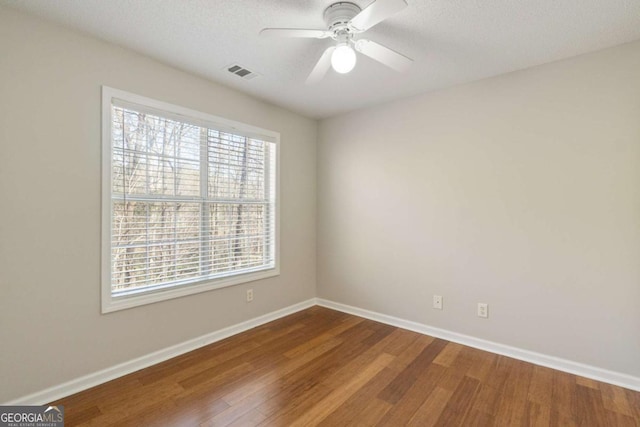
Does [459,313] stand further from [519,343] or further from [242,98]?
[242,98]

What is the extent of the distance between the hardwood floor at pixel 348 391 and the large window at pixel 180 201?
25.3 inches

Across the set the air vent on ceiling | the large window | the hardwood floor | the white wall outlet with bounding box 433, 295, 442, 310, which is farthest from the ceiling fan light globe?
the white wall outlet with bounding box 433, 295, 442, 310

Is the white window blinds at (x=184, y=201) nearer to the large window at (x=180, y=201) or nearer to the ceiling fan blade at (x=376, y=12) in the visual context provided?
the large window at (x=180, y=201)

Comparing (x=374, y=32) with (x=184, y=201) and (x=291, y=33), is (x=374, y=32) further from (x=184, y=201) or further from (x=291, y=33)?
(x=184, y=201)

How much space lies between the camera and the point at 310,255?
12.8 feet

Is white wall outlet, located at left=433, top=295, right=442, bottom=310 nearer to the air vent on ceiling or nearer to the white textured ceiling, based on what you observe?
the white textured ceiling

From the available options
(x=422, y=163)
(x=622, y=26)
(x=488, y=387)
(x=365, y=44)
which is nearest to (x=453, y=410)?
(x=488, y=387)

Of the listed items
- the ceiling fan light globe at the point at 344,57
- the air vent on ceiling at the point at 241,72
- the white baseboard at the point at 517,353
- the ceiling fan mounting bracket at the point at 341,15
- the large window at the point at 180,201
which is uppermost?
the air vent on ceiling at the point at 241,72

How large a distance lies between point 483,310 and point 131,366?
9.71ft

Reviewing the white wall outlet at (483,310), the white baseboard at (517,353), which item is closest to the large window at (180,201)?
the white baseboard at (517,353)

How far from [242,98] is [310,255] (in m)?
2.04

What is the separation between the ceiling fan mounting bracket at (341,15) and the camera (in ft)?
5.64

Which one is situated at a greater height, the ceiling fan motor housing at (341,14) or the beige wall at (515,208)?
the ceiling fan motor housing at (341,14)

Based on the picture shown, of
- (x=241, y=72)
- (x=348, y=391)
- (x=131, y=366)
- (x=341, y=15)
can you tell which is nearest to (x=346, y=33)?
(x=341, y=15)
